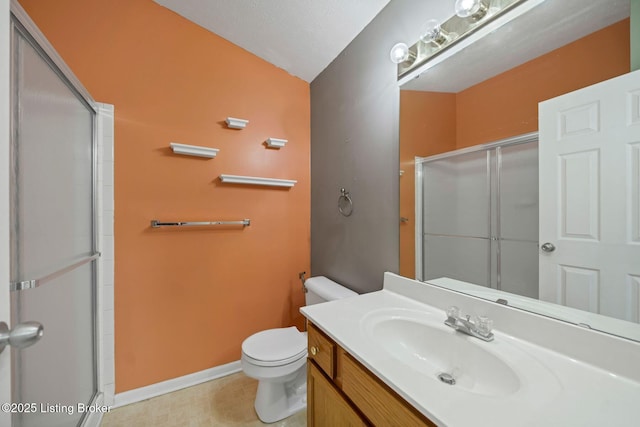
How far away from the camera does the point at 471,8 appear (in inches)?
36.1

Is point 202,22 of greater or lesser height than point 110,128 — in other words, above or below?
above

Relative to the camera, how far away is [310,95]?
212cm

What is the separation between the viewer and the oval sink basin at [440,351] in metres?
0.69

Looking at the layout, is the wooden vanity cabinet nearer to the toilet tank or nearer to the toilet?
the toilet

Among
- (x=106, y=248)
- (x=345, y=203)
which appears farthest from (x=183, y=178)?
(x=345, y=203)

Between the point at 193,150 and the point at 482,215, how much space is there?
5.40 ft

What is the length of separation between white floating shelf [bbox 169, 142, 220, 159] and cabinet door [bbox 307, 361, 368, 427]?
1394mm

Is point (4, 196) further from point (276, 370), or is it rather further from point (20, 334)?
point (276, 370)

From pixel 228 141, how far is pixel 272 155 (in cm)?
34

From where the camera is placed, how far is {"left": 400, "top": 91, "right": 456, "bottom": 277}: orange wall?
3.60ft

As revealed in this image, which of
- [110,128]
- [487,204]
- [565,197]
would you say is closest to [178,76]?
[110,128]

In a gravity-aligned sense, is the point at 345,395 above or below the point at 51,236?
below

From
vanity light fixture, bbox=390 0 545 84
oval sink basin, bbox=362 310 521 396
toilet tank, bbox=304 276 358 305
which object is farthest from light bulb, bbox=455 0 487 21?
toilet tank, bbox=304 276 358 305

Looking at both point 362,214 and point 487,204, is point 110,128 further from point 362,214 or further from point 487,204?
point 487,204
